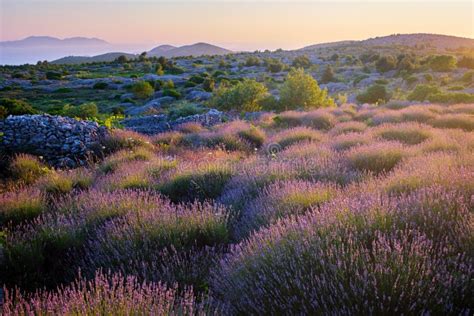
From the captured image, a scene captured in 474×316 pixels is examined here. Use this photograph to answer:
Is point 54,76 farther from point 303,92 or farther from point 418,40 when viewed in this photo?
point 418,40

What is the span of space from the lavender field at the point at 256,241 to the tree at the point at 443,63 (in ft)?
101

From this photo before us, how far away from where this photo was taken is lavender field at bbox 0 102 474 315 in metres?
2.32

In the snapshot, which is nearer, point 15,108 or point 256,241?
point 256,241

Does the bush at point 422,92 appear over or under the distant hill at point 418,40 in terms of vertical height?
under

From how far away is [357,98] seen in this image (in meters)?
23.7

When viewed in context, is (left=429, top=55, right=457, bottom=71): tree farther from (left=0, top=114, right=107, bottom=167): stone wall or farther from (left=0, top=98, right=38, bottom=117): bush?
(left=0, top=114, right=107, bottom=167): stone wall

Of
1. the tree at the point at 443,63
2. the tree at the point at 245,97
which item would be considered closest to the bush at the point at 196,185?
the tree at the point at 245,97

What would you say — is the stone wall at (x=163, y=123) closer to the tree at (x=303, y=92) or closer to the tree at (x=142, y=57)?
the tree at (x=303, y=92)

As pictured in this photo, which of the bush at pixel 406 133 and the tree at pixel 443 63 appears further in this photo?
the tree at pixel 443 63

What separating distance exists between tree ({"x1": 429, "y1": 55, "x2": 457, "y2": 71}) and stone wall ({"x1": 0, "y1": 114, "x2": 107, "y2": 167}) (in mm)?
31803

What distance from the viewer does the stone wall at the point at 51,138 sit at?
1054 cm

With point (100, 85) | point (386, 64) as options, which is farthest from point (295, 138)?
point (100, 85)

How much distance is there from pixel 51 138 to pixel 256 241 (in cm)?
937

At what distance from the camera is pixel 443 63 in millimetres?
34062
